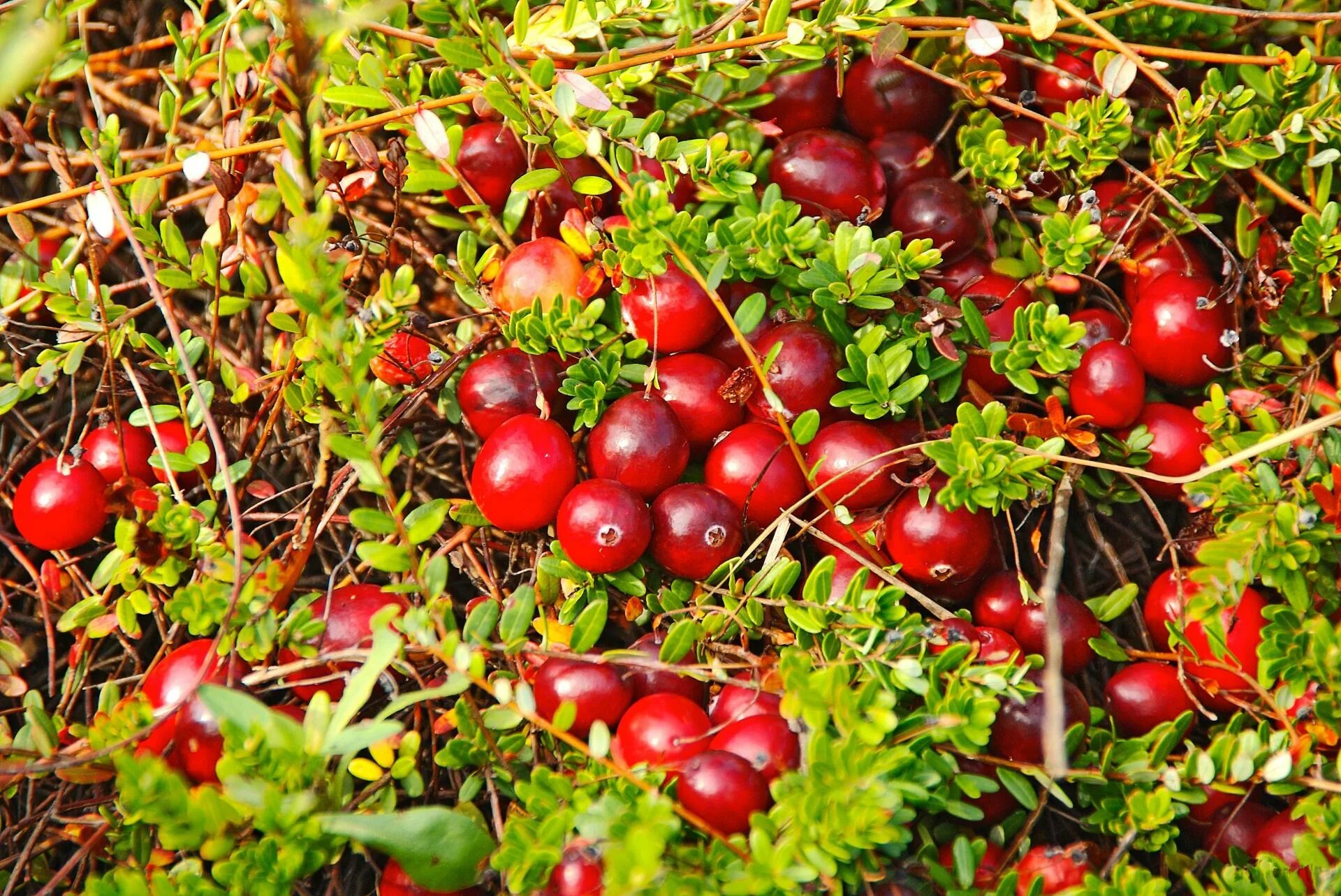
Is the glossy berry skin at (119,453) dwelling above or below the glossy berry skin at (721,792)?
above

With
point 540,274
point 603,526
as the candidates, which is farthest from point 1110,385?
point 540,274

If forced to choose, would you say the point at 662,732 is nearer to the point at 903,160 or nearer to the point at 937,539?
the point at 937,539

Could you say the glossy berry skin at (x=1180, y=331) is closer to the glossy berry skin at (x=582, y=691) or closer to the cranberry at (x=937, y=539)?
the cranberry at (x=937, y=539)

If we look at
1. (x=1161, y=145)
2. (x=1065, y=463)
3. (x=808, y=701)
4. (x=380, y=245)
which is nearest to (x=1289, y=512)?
(x=1065, y=463)

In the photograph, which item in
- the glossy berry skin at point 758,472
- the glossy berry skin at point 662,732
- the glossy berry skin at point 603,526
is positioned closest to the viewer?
the glossy berry skin at point 662,732

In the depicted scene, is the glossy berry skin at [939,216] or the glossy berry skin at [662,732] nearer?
the glossy berry skin at [662,732]

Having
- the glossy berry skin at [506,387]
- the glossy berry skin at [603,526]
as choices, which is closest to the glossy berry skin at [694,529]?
the glossy berry skin at [603,526]

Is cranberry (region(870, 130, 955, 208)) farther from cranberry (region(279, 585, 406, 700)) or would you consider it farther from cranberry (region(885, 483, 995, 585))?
cranberry (region(279, 585, 406, 700))

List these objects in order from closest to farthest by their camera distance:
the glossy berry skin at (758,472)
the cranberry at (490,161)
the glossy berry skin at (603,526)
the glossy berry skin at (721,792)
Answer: the glossy berry skin at (721,792)
the glossy berry skin at (603,526)
the glossy berry skin at (758,472)
the cranberry at (490,161)
